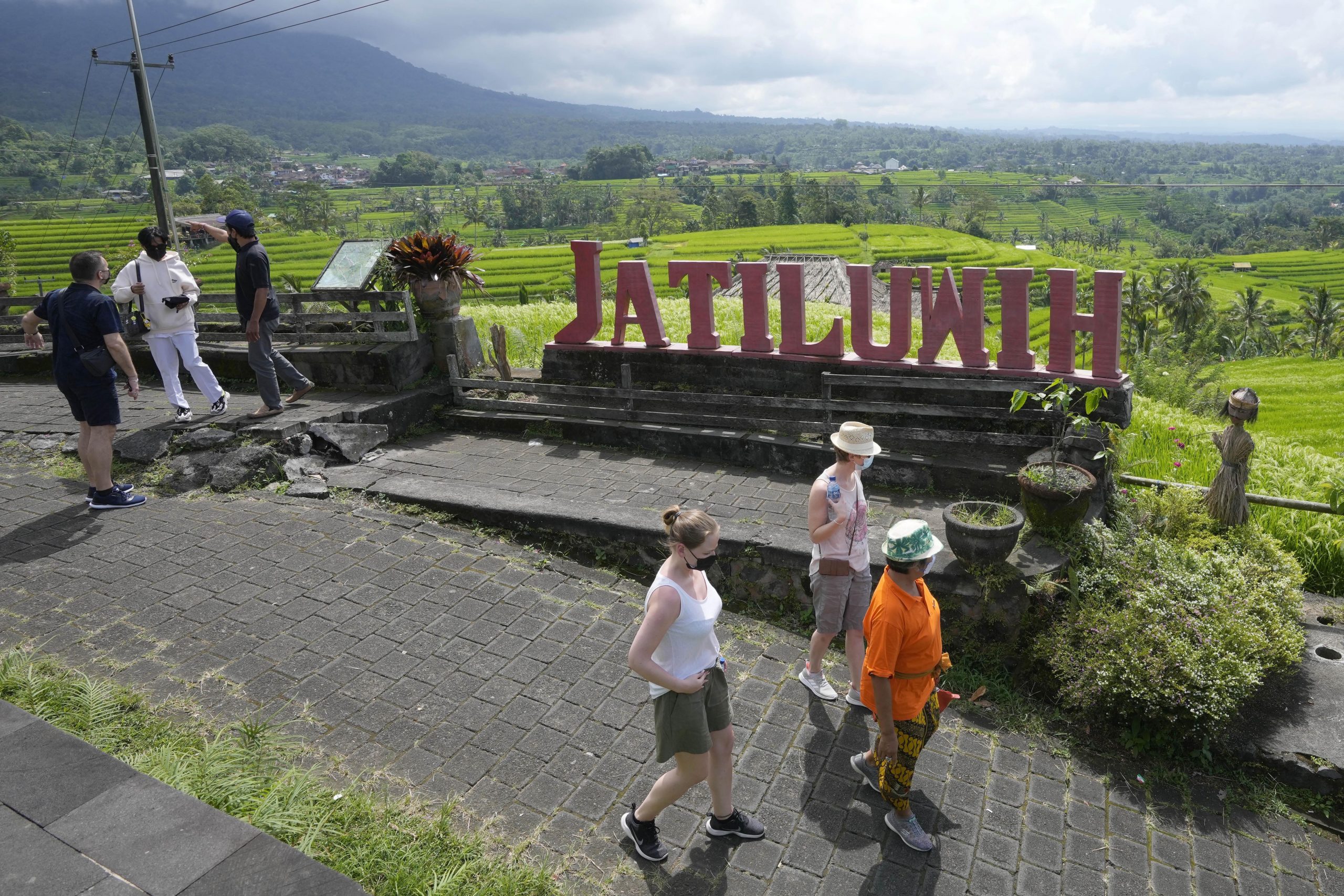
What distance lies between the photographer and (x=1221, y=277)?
318ft

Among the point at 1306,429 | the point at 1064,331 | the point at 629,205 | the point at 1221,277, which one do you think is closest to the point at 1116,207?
the point at 1221,277

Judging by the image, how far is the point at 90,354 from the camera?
263 inches

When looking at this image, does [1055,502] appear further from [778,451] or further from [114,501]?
[114,501]

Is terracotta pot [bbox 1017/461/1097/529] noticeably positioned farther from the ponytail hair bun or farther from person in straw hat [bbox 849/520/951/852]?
the ponytail hair bun

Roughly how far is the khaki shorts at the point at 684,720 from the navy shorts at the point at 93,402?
560 centimetres

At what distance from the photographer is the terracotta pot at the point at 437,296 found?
1023cm

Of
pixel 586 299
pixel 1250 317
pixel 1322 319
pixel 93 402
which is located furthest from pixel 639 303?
pixel 1250 317

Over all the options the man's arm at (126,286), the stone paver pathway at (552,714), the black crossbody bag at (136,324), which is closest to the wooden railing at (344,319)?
the black crossbody bag at (136,324)

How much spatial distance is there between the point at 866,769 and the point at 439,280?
7867mm

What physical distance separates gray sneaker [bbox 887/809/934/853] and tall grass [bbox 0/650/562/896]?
1.72 meters

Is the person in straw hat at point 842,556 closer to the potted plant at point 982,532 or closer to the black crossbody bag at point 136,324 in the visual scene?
the potted plant at point 982,532

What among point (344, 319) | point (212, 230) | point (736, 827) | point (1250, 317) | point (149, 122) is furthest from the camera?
point (1250, 317)

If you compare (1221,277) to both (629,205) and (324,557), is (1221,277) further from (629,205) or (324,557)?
(324,557)

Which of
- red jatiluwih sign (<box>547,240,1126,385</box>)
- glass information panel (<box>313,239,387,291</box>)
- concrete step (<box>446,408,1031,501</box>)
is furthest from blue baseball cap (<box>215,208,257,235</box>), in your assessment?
red jatiluwih sign (<box>547,240,1126,385</box>)
